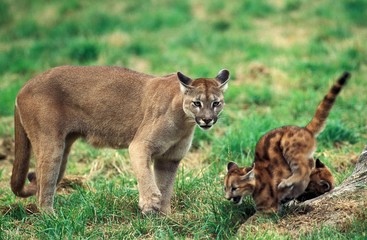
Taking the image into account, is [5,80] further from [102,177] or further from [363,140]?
[363,140]

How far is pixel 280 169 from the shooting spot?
6.96 meters

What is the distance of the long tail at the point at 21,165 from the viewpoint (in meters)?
8.24

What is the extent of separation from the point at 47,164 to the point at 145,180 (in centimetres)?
118

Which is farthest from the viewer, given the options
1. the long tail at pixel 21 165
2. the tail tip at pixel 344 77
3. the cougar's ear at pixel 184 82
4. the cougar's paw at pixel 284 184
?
the long tail at pixel 21 165

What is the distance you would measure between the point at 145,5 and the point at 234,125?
8.04 metres

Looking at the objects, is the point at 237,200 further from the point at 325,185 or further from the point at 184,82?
the point at 184,82

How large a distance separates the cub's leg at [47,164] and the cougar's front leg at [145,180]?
86 cm

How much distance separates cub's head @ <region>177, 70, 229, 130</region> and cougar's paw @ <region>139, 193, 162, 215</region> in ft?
2.81

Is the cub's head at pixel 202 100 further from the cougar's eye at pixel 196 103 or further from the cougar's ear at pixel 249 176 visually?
the cougar's ear at pixel 249 176

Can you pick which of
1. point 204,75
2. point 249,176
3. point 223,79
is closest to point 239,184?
point 249,176

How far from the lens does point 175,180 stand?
330 inches

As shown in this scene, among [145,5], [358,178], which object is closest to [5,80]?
[145,5]

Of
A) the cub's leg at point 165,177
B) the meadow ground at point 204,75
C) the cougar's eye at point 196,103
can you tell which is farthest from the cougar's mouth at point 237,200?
the cougar's eye at point 196,103

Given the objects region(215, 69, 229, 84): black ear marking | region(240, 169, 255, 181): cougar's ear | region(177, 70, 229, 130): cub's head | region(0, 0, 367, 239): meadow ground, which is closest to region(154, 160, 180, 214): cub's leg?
region(0, 0, 367, 239): meadow ground
